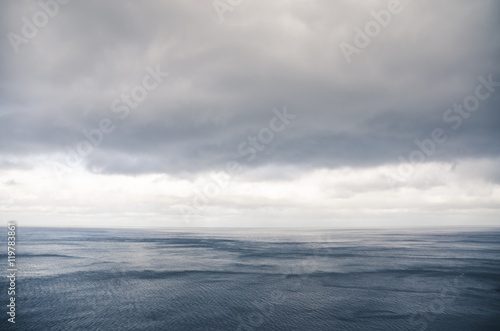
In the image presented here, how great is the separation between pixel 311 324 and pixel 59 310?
1135 inches

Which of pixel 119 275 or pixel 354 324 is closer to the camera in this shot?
pixel 354 324

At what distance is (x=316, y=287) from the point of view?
4509 centimetres

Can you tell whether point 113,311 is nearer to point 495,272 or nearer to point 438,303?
point 438,303

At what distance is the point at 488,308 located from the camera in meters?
34.8

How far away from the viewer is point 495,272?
56.3m

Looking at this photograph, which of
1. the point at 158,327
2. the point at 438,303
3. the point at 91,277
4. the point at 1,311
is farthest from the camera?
the point at 91,277

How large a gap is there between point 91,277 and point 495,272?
249 ft

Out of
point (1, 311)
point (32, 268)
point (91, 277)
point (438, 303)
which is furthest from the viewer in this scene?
point (32, 268)

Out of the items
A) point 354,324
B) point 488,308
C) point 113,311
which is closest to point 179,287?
point 113,311

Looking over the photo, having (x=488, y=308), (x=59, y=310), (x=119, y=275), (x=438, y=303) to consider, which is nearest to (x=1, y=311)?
(x=59, y=310)

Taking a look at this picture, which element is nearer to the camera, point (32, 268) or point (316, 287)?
point (316, 287)

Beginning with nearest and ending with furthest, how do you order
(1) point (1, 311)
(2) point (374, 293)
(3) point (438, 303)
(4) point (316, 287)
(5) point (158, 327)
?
(5) point (158, 327) → (1) point (1, 311) → (3) point (438, 303) → (2) point (374, 293) → (4) point (316, 287)

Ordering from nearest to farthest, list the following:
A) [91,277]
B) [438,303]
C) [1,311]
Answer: [1,311], [438,303], [91,277]

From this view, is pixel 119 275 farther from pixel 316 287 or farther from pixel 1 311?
pixel 316 287
